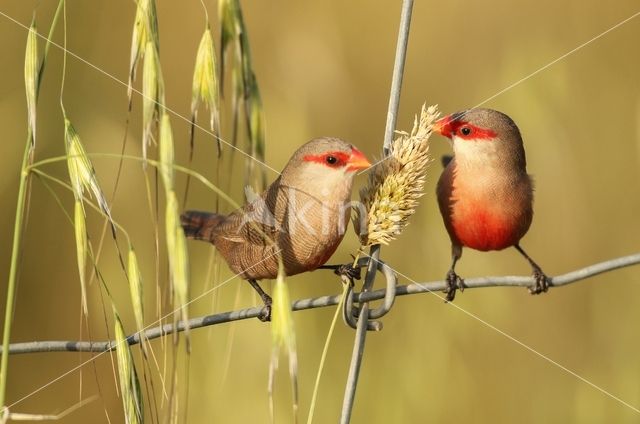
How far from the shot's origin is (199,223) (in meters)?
2.21

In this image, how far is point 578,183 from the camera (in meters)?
2.73

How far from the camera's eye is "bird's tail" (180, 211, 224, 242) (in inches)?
83.3

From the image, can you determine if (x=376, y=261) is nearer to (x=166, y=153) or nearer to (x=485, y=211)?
(x=166, y=153)

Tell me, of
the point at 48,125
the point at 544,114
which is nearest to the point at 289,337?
the point at 544,114

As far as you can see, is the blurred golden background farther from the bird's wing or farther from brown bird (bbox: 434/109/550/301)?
brown bird (bbox: 434/109/550/301)

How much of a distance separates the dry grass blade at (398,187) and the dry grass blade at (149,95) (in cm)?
32

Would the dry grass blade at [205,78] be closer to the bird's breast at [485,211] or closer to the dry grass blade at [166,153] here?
the dry grass blade at [166,153]

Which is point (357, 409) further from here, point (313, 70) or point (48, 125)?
point (48, 125)

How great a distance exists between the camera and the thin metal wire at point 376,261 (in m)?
1.30

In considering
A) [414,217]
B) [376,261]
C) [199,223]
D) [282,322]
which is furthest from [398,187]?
[414,217]

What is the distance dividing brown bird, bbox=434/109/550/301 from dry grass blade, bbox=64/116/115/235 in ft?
2.10

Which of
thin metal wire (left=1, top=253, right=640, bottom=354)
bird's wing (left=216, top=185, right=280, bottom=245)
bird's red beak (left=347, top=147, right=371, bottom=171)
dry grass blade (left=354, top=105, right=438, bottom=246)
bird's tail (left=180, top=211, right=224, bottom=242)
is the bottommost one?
thin metal wire (left=1, top=253, right=640, bottom=354)

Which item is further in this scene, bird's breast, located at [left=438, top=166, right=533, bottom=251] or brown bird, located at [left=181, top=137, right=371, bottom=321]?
bird's breast, located at [left=438, top=166, right=533, bottom=251]

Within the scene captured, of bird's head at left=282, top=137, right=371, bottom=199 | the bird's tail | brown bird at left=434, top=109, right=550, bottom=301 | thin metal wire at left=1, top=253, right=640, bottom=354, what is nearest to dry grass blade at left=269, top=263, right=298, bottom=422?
thin metal wire at left=1, top=253, right=640, bottom=354
